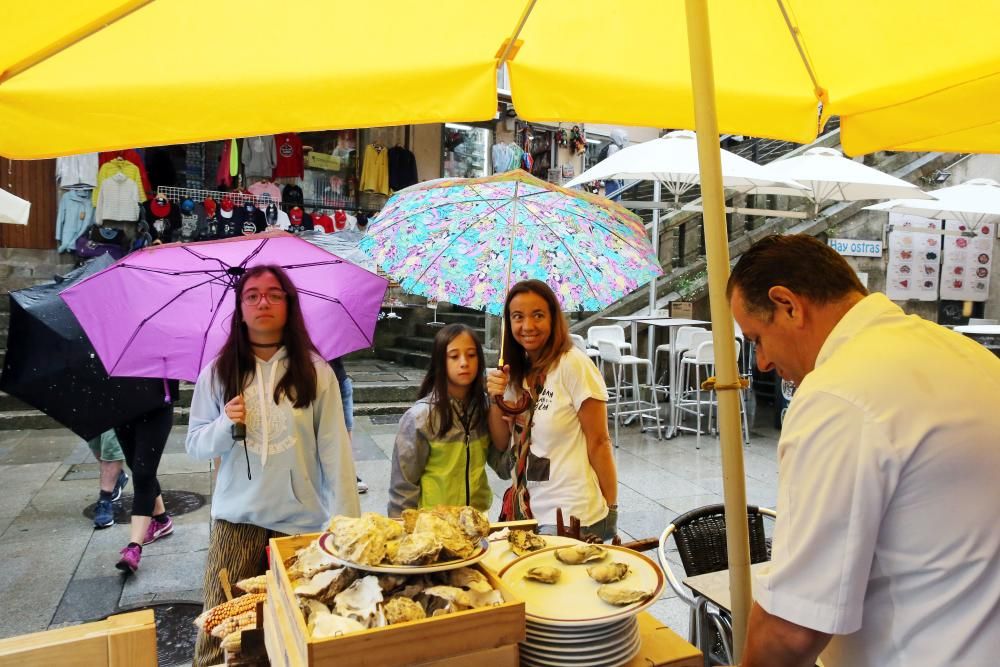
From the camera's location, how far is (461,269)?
345cm

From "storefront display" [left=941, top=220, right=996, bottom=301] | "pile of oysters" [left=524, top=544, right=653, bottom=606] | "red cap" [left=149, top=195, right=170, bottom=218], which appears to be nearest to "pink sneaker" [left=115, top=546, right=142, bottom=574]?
"pile of oysters" [left=524, top=544, right=653, bottom=606]

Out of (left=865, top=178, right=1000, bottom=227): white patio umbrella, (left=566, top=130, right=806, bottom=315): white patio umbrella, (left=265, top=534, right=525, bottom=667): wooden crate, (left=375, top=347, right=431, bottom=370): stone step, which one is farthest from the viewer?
(left=375, top=347, right=431, bottom=370): stone step

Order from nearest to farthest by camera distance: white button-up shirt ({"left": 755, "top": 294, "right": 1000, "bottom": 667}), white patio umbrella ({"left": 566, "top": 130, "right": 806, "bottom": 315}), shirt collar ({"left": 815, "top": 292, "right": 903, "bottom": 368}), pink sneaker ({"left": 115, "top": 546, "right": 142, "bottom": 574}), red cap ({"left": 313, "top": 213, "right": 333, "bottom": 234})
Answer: white button-up shirt ({"left": 755, "top": 294, "right": 1000, "bottom": 667}) → shirt collar ({"left": 815, "top": 292, "right": 903, "bottom": 368}) → pink sneaker ({"left": 115, "top": 546, "right": 142, "bottom": 574}) → white patio umbrella ({"left": 566, "top": 130, "right": 806, "bottom": 315}) → red cap ({"left": 313, "top": 213, "right": 333, "bottom": 234})

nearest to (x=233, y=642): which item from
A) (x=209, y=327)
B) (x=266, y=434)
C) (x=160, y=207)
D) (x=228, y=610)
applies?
(x=228, y=610)

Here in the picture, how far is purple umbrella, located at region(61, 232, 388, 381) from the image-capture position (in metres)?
3.12

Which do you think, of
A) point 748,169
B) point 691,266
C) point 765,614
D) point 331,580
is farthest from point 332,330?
point 691,266

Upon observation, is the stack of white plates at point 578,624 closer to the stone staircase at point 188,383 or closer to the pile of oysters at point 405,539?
the pile of oysters at point 405,539

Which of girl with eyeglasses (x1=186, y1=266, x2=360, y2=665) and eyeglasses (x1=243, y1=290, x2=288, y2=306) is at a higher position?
eyeglasses (x1=243, y1=290, x2=288, y2=306)

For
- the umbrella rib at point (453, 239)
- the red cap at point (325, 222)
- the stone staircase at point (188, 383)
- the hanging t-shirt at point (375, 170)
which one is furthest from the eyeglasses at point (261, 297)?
the hanging t-shirt at point (375, 170)

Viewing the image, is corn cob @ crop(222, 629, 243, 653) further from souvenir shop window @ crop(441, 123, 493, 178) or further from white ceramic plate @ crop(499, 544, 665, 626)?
souvenir shop window @ crop(441, 123, 493, 178)

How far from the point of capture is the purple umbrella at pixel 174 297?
3119 mm

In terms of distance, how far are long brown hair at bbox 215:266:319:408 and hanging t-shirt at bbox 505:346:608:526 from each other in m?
0.97

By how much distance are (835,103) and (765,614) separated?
6.25ft

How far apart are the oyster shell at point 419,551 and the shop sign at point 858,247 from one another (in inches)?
466
